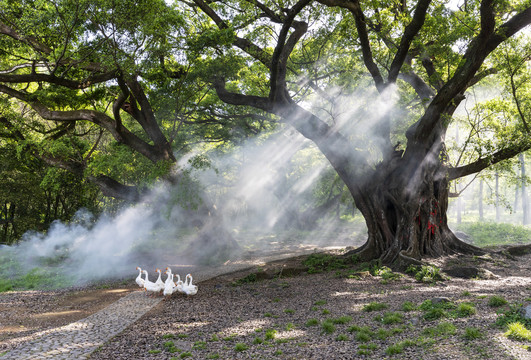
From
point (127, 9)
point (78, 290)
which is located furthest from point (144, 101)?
point (78, 290)

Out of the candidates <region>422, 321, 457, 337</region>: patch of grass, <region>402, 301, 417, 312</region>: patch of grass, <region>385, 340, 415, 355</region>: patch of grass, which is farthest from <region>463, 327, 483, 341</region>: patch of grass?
<region>402, 301, 417, 312</region>: patch of grass

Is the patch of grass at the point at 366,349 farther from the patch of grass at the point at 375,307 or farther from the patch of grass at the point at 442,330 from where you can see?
the patch of grass at the point at 375,307

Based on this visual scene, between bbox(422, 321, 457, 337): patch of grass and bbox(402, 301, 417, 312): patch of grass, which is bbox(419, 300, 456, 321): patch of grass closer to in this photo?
bbox(402, 301, 417, 312): patch of grass

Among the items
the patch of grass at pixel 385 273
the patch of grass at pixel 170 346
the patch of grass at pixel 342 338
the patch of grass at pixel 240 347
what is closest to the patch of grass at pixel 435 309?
the patch of grass at pixel 342 338

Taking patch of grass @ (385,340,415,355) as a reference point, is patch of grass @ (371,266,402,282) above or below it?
above

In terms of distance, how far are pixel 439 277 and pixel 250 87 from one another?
11.4m

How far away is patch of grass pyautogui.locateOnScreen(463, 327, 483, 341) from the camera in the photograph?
4211 millimetres

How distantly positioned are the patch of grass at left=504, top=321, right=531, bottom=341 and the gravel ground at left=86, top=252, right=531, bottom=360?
0.31 ft

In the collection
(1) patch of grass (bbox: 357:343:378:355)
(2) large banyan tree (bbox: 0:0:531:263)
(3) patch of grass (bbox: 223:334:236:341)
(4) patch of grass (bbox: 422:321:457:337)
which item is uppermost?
(2) large banyan tree (bbox: 0:0:531:263)

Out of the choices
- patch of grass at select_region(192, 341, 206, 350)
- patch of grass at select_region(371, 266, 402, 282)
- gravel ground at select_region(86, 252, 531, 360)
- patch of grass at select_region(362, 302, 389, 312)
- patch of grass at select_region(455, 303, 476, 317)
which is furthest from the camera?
patch of grass at select_region(371, 266, 402, 282)

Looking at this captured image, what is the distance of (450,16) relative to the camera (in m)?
11.0

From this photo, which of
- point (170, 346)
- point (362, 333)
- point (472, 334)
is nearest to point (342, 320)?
point (362, 333)

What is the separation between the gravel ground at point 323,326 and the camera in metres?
4.30

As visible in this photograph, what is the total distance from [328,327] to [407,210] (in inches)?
264
